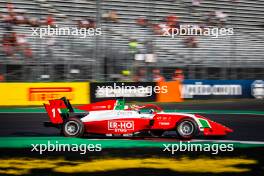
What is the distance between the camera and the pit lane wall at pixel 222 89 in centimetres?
382

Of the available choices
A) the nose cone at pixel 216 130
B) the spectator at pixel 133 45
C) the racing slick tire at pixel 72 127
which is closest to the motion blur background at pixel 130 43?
the spectator at pixel 133 45

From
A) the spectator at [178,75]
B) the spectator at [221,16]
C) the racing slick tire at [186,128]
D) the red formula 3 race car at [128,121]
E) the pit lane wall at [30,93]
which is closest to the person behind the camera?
the pit lane wall at [30,93]

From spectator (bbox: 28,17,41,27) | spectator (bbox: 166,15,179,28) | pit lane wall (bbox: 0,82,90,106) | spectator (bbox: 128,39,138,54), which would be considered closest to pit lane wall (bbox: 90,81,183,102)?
pit lane wall (bbox: 0,82,90,106)

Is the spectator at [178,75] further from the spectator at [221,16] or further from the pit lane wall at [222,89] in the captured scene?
the spectator at [221,16]

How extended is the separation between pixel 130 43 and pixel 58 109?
0.91 metres

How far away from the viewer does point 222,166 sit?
370 centimetres

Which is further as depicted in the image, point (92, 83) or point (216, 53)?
point (216, 53)

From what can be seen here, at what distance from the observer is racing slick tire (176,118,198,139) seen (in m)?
3.67

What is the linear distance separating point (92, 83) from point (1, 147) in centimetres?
92

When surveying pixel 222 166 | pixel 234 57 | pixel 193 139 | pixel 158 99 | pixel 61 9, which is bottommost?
pixel 222 166

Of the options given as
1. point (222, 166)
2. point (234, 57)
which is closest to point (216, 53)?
point (234, 57)

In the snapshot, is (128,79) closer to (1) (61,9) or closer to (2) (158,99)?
(2) (158,99)

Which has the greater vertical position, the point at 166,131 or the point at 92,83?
the point at 92,83

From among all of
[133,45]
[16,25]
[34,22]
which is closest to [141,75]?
[133,45]
